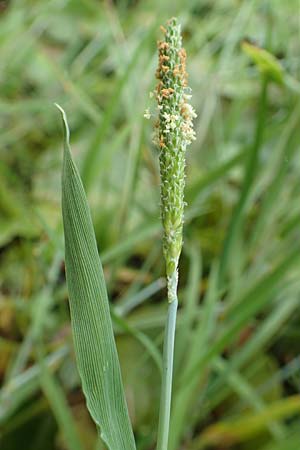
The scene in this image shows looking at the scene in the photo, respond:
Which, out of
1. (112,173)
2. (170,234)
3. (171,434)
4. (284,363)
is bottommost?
(284,363)

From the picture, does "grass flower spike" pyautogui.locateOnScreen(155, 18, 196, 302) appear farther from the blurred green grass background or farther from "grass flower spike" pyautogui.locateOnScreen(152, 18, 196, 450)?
the blurred green grass background

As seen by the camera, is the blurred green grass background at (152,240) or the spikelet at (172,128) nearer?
the spikelet at (172,128)

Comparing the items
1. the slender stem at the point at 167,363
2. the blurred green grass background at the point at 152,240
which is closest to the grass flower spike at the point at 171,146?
the slender stem at the point at 167,363

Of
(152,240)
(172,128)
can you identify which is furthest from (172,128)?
(152,240)

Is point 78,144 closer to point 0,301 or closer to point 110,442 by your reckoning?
point 0,301

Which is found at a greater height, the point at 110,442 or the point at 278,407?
the point at 110,442

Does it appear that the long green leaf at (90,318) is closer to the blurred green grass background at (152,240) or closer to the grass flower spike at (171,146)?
the grass flower spike at (171,146)

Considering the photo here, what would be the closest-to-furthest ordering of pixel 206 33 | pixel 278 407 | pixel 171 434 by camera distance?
pixel 171 434 < pixel 278 407 < pixel 206 33

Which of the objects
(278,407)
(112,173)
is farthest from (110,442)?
(112,173)
